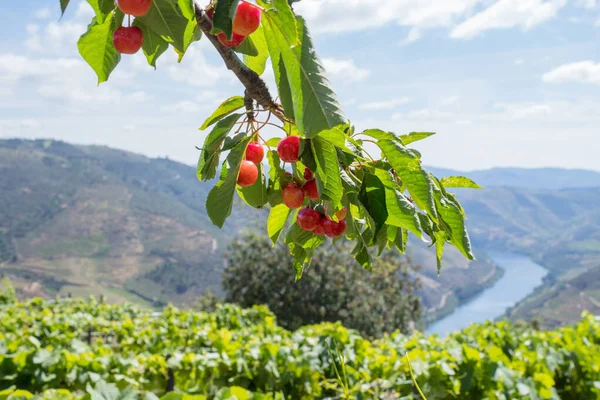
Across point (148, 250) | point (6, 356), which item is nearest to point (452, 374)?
point (6, 356)

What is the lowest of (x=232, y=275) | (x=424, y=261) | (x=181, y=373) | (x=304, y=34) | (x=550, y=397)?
(x=424, y=261)

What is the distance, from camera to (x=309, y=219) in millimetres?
1065

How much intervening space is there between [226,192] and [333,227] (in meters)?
0.24

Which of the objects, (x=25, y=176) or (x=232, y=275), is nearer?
(x=232, y=275)

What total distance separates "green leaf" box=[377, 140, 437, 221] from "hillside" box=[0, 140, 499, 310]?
7888 centimetres

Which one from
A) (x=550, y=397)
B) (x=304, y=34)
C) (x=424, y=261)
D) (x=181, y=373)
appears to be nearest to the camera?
(x=304, y=34)

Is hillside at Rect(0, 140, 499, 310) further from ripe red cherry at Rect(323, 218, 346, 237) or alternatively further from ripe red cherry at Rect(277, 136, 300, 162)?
ripe red cherry at Rect(277, 136, 300, 162)

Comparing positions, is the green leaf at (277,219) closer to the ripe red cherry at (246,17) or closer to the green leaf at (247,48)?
the green leaf at (247,48)

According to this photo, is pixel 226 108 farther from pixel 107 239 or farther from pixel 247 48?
pixel 107 239

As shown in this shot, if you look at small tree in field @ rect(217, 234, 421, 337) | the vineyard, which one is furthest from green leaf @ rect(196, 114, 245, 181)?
small tree in field @ rect(217, 234, 421, 337)

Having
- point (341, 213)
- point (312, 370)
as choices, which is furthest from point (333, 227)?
point (312, 370)

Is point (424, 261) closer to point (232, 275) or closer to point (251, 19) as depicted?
point (232, 275)

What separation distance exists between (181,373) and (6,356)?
1.08 m

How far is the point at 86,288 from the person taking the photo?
83.3 metres
